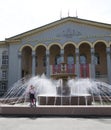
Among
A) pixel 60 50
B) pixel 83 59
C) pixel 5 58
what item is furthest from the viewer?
pixel 5 58

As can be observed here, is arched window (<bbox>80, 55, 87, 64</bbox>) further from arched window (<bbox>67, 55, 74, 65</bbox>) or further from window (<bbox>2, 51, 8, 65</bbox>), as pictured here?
window (<bbox>2, 51, 8, 65</bbox>)

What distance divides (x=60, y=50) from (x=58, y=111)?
81.4 ft

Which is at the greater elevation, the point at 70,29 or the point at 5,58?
the point at 70,29

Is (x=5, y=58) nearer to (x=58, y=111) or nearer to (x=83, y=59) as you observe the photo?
(x=83, y=59)

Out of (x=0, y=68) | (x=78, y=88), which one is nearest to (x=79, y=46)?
(x=78, y=88)

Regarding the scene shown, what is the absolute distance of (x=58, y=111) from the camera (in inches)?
487

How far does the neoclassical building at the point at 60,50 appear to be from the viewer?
35.0 metres

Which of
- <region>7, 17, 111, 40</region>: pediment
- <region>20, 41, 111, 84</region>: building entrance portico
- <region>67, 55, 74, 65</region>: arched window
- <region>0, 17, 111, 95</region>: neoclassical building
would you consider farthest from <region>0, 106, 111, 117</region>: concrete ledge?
<region>67, 55, 74, 65</region>: arched window

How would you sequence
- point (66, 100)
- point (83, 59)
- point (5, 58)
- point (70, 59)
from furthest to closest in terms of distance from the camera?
point (5, 58)
point (70, 59)
point (83, 59)
point (66, 100)

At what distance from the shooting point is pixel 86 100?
51.5 ft

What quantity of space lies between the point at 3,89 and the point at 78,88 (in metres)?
17.0

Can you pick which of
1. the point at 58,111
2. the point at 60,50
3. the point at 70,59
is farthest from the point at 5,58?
the point at 58,111

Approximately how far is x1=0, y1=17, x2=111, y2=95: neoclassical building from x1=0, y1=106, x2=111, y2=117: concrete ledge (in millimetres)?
20937
